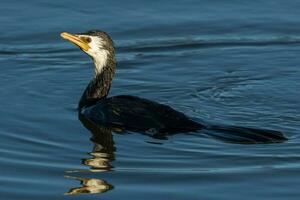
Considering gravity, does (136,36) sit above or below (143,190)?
above

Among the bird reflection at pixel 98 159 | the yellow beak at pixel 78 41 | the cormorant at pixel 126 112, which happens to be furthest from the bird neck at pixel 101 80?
the bird reflection at pixel 98 159

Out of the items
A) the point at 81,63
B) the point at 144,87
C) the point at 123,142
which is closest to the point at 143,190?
the point at 123,142

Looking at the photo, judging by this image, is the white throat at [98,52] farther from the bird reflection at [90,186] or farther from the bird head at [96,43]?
the bird reflection at [90,186]

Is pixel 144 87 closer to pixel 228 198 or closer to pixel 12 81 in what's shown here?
pixel 12 81

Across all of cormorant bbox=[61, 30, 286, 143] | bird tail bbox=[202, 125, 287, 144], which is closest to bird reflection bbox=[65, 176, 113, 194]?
cormorant bbox=[61, 30, 286, 143]

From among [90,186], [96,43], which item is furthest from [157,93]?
[90,186]

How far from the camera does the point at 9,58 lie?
16406mm

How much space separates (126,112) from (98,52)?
55.5 inches

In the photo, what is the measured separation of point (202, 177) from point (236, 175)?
360mm

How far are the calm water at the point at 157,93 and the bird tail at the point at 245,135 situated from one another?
0.44 feet

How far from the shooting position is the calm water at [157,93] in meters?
11.1

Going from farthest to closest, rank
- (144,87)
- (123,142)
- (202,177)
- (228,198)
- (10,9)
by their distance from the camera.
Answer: (10,9)
(144,87)
(123,142)
(202,177)
(228,198)

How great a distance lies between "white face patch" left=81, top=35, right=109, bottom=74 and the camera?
14.4m

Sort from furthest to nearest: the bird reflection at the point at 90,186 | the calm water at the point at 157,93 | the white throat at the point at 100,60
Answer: the white throat at the point at 100,60 < the calm water at the point at 157,93 < the bird reflection at the point at 90,186
